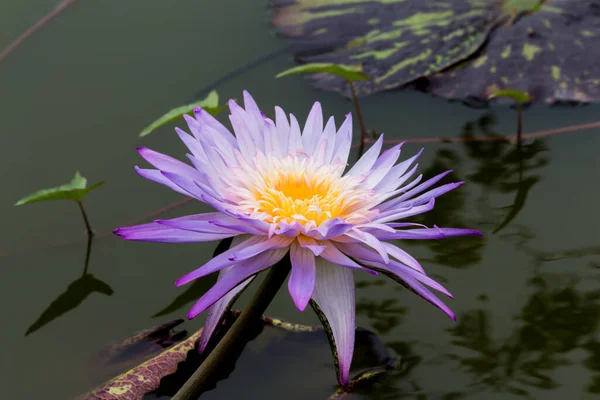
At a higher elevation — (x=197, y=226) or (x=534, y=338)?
(x=197, y=226)

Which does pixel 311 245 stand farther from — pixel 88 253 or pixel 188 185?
pixel 88 253

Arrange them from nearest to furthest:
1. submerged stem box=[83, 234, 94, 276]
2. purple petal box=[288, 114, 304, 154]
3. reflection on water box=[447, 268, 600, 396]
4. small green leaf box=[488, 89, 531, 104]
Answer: purple petal box=[288, 114, 304, 154] → reflection on water box=[447, 268, 600, 396] → submerged stem box=[83, 234, 94, 276] → small green leaf box=[488, 89, 531, 104]

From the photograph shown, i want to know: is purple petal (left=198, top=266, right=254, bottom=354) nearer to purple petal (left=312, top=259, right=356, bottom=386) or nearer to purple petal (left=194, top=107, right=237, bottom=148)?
purple petal (left=312, top=259, right=356, bottom=386)

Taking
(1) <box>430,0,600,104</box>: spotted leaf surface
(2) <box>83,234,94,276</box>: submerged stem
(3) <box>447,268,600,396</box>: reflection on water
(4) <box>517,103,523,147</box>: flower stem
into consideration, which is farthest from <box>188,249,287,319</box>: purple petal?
(1) <box>430,0,600,104</box>: spotted leaf surface

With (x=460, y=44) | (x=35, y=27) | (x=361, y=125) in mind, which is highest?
(x=35, y=27)

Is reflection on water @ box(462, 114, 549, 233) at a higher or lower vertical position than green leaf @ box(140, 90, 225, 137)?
lower

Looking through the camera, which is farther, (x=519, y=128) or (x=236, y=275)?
(x=519, y=128)

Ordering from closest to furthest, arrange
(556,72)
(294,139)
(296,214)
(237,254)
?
(237,254), (296,214), (294,139), (556,72)

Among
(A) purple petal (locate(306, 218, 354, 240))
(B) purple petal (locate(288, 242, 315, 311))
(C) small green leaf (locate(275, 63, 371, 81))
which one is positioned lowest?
(B) purple petal (locate(288, 242, 315, 311))

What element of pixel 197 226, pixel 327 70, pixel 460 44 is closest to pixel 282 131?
pixel 197 226
